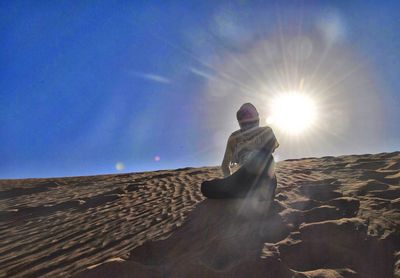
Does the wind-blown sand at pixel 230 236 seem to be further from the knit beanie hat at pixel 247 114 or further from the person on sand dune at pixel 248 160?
the knit beanie hat at pixel 247 114

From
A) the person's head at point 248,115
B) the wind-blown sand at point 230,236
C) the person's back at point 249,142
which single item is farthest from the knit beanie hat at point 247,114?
the wind-blown sand at point 230,236

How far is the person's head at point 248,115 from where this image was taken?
4.46 metres

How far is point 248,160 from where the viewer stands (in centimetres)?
421

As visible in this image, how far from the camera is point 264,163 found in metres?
4.29

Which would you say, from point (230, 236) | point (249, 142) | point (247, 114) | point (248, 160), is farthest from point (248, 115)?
point (230, 236)

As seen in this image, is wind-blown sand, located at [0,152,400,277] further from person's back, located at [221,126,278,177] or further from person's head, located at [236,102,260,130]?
person's head, located at [236,102,260,130]

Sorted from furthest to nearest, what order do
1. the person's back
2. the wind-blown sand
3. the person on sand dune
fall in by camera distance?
the person's back
the person on sand dune
the wind-blown sand

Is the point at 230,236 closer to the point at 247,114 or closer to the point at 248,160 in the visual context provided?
the point at 248,160

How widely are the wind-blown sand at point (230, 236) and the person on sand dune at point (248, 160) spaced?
7.9 inches

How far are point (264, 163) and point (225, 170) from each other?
658mm

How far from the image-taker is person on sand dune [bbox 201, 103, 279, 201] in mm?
4250

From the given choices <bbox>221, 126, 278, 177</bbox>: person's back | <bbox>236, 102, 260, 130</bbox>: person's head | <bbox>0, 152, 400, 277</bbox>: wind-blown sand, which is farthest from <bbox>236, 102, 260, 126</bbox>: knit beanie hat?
<bbox>0, 152, 400, 277</bbox>: wind-blown sand

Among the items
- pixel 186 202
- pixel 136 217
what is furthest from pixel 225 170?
pixel 136 217

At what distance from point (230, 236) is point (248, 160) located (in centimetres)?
113
